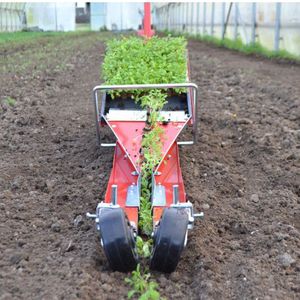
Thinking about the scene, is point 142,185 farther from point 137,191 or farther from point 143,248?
point 143,248

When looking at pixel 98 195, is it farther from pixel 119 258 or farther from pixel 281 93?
pixel 281 93

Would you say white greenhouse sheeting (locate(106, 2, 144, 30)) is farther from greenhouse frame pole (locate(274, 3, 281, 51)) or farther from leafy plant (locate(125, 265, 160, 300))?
leafy plant (locate(125, 265, 160, 300))

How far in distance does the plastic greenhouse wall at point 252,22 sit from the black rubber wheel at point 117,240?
35.6 feet

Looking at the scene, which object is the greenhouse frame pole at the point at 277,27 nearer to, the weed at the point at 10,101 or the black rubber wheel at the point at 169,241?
the weed at the point at 10,101

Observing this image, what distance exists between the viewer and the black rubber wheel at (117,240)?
3109mm

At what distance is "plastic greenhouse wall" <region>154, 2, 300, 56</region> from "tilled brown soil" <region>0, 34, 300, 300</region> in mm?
5101

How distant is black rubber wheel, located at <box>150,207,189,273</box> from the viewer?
3.11 m

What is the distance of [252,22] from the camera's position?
55.9ft

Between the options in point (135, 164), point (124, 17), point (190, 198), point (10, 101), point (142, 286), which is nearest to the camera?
point (142, 286)

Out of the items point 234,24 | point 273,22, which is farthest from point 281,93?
point 234,24

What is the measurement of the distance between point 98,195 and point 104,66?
1.82 meters

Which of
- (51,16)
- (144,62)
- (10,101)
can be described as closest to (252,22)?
(10,101)

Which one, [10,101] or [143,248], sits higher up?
[10,101]

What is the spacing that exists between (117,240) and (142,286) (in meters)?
0.28
